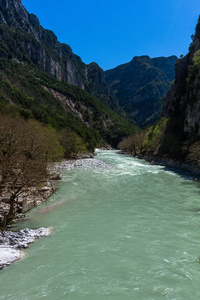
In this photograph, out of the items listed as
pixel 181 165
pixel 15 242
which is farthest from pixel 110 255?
pixel 181 165

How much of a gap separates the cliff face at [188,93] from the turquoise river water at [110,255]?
37.9 m

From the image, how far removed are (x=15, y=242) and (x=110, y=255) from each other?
4.89m

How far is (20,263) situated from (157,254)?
616 cm

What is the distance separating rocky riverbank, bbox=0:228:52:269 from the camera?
826cm

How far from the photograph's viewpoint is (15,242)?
9.53 metres

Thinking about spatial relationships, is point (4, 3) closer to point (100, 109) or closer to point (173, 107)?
point (100, 109)

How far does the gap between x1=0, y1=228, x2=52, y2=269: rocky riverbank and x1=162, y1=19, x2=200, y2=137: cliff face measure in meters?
43.6

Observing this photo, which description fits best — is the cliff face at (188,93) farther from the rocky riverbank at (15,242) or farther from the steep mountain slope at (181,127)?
the rocky riverbank at (15,242)

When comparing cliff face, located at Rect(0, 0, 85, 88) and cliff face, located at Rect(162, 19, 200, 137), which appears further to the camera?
cliff face, located at Rect(0, 0, 85, 88)

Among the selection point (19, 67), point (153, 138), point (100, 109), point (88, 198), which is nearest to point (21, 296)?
point (88, 198)

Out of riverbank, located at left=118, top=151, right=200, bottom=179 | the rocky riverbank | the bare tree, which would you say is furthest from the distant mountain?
the rocky riverbank

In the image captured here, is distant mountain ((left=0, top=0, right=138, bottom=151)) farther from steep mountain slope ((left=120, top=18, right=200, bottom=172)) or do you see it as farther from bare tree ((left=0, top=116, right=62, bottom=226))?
bare tree ((left=0, top=116, right=62, bottom=226))

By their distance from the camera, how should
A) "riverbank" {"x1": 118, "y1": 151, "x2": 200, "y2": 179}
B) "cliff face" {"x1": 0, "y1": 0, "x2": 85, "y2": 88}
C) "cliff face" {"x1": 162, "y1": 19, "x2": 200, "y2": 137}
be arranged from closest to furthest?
"riverbank" {"x1": 118, "y1": 151, "x2": 200, "y2": 179} < "cliff face" {"x1": 162, "y1": 19, "x2": 200, "y2": 137} < "cliff face" {"x1": 0, "y1": 0, "x2": 85, "y2": 88}

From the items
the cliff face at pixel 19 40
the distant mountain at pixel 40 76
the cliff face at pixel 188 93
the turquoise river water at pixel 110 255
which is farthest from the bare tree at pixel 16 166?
the cliff face at pixel 19 40
